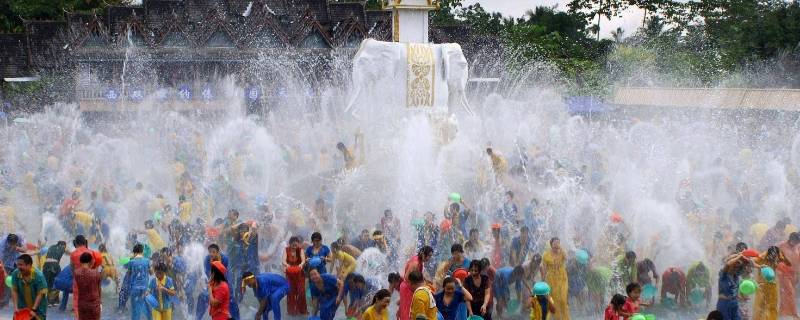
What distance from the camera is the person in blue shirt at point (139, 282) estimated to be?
9.40 m

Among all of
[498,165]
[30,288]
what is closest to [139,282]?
[30,288]

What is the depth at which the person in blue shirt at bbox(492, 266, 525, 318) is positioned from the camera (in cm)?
976

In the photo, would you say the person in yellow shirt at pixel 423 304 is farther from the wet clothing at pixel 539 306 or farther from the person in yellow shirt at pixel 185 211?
the person in yellow shirt at pixel 185 211

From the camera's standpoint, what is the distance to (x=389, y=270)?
1102 cm

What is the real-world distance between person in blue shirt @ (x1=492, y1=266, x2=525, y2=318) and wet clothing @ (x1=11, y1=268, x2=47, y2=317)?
429 centimetres

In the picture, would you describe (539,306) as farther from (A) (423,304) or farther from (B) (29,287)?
(B) (29,287)

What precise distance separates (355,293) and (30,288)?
3.00 meters

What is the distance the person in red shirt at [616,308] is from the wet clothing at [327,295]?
272cm

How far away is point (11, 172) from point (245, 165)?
16.1 ft

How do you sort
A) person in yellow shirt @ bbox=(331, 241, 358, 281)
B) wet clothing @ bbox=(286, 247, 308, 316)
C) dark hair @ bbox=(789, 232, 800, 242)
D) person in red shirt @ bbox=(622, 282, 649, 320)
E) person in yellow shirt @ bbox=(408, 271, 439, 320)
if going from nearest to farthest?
person in yellow shirt @ bbox=(408, 271, 439, 320) → person in red shirt @ bbox=(622, 282, 649, 320) → person in yellow shirt @ bbox=(331, 241, 358, 281) → wet clothing @ bbox=(286, 247, 308, 316) → dark hair @ bbox=(789, 232, 800, 242)

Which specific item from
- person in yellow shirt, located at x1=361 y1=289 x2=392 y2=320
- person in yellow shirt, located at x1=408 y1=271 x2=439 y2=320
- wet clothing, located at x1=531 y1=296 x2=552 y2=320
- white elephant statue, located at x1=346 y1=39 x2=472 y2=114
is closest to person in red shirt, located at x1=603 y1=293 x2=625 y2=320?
wet clothing, located at x1=531 y1=296 x2=552 y2=320

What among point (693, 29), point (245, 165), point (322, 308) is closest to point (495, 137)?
point (245, 165)

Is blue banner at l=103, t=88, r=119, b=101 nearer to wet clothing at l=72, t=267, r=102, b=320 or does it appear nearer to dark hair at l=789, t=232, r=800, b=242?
Answer: wet clothing at l=72, t=267, r=102, b=320

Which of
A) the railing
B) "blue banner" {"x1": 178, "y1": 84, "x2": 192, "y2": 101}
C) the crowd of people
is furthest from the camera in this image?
"blue banner" {"x1": 178, "y1": 84, "x2": 192, "y2": 101}
